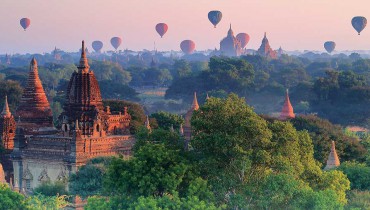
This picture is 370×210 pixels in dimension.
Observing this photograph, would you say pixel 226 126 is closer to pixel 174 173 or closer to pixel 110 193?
pixel 174 173

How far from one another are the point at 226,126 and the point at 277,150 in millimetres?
1983

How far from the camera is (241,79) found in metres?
106

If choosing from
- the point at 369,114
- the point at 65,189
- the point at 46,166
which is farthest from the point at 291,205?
the point at 369,114

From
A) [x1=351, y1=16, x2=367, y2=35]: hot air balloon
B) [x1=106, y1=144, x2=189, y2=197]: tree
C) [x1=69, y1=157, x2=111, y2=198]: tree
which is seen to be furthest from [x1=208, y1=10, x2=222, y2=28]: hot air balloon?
[x1=106, y1=144, x2=189, y2=197]: tree

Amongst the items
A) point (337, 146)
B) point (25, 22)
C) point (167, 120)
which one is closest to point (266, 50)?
point (25, 22)

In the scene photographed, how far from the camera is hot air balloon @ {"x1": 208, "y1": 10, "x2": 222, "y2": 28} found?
184 meters

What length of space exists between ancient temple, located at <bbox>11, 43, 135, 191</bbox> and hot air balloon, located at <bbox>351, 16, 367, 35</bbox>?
13430 cm

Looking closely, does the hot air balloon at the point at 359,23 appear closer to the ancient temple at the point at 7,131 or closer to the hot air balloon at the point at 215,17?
the hot air balloon at the point at 215,17

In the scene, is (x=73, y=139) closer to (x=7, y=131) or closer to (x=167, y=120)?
(x=7, y=131)

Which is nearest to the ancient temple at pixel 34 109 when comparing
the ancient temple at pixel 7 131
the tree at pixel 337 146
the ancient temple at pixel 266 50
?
the ancient temple at pixel 7 131

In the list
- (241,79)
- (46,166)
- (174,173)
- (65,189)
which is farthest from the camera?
(241,79)

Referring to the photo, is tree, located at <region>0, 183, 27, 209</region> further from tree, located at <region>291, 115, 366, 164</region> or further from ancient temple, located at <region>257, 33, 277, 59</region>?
ancient temple, located at <region>257, 33, 277, 59</region>

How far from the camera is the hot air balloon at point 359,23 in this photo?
177 m

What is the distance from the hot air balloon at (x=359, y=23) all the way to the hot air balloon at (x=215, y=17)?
27906 millimetres
